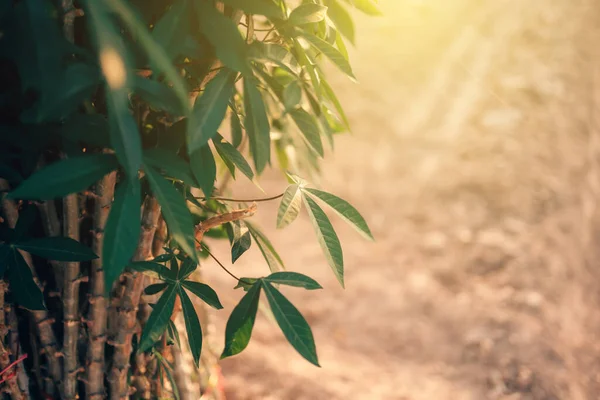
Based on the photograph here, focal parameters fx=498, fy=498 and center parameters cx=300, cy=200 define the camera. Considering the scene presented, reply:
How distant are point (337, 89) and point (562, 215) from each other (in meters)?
1.92

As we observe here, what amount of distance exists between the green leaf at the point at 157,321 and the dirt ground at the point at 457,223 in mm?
1031

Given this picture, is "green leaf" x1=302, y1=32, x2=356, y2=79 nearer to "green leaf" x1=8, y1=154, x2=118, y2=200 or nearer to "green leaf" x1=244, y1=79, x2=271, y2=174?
"green leaf" x1=244, y1=79, x2=271, y2=174

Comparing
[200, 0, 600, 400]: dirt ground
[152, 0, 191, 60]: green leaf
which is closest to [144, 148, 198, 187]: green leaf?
[152, 0, 191, 60]: green leaf

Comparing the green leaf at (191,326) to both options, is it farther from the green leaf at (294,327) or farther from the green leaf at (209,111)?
the green leaf at (209,111)

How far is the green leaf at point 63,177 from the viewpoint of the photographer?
1.51ft

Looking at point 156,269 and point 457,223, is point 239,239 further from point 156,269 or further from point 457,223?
point 457,223

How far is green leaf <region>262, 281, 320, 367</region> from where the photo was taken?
1.87 ft

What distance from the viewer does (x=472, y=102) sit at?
3.37m

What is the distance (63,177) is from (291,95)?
269 millimetres

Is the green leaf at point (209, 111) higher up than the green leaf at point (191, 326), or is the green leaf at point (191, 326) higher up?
the green leaf at point (209, 111)

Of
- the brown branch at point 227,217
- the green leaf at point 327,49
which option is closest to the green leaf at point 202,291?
the brown branch at point 227,217

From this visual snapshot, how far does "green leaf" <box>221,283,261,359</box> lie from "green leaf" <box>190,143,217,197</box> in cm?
15

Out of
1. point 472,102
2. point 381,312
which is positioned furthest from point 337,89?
point 381,312

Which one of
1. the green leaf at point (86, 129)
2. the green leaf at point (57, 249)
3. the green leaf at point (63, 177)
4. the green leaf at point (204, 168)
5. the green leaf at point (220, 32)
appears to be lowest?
the green leaf at point (57, 249)
